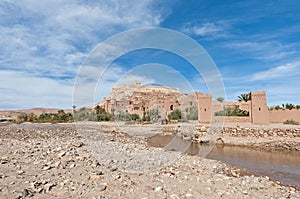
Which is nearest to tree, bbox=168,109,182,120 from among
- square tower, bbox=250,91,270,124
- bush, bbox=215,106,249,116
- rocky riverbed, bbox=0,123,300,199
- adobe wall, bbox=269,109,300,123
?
bush, bbox=215,106,249,116

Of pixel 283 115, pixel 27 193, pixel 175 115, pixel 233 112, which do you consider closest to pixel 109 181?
pixel 27 193

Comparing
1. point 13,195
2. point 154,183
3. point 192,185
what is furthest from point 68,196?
point 192,185

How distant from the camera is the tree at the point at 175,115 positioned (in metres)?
33.5

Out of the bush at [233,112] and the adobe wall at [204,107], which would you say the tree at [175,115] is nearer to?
the bush at [233,112]

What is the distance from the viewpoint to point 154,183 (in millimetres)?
5328

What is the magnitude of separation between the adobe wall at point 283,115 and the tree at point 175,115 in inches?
453

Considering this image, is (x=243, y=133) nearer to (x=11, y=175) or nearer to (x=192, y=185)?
(x=192, y=185)

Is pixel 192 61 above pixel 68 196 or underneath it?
above

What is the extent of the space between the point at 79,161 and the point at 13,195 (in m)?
2.82

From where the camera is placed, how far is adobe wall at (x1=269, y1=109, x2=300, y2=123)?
26.2 meters

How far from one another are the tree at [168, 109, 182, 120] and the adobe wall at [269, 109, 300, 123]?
1151cm

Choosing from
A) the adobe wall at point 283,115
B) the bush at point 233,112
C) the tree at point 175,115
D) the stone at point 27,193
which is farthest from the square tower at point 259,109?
the stone at point 27,193

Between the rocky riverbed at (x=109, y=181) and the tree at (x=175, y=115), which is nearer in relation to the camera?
the rocky riverbed at (x=109, y=181)

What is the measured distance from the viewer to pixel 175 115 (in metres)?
34.4
